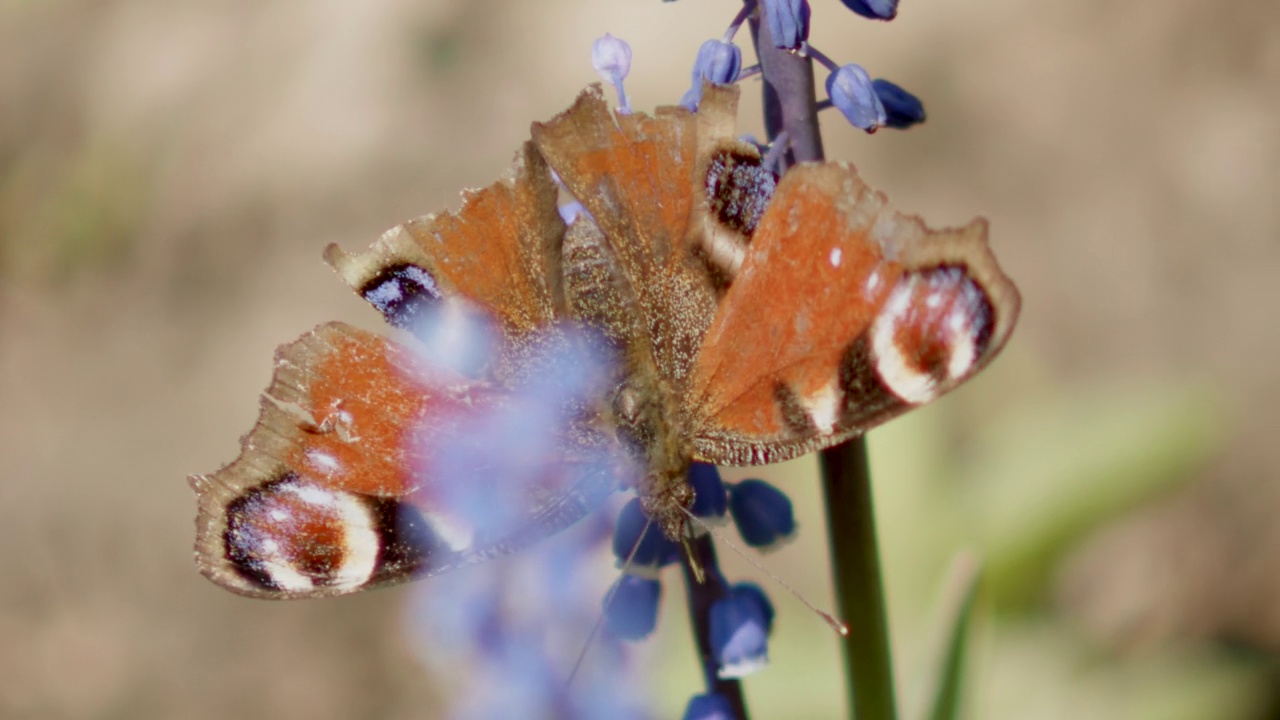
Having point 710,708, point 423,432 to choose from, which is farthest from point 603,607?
point 423,432

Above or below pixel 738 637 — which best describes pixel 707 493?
above

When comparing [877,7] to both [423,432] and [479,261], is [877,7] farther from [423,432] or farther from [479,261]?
[423,432]

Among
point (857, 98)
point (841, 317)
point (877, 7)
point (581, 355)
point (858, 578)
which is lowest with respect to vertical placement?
point (858, 578)

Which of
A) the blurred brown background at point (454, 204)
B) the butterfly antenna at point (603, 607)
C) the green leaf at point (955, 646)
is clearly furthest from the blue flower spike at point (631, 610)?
the blurred brown background at point (454, 204)

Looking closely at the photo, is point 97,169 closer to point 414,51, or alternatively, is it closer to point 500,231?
point 414,51

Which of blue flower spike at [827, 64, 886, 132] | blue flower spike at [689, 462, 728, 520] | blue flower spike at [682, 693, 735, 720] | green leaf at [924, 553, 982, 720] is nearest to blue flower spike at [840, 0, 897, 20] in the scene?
blue flower spike at [827, 64, 886, 132]

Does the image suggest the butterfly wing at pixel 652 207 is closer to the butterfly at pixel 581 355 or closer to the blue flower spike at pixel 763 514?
the butterfly at pixel 581 355

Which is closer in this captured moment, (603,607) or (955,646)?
(603,607)
